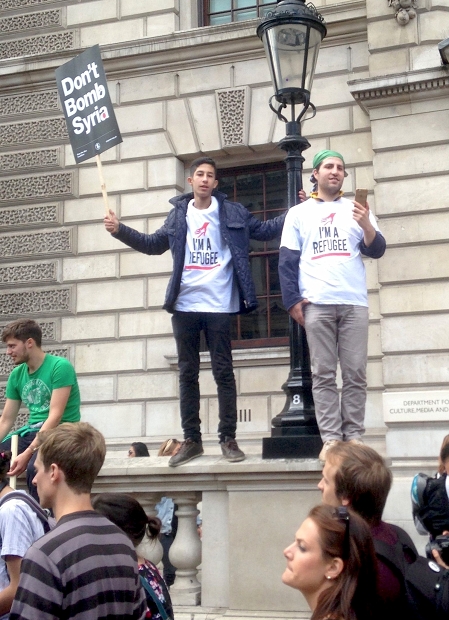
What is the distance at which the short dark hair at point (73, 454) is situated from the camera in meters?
3.10

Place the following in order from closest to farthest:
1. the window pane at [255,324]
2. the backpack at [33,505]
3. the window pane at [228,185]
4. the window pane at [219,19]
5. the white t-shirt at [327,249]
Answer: the backpack at [33,505], the white t-shirt at [327,249], the window pane at [255,324], the window pane at [228,185], the window pane at [219,19]

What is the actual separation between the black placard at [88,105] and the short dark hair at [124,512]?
133 inches

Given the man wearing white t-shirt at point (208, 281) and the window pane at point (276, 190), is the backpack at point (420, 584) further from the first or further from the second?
the window pane at point (276, 190)

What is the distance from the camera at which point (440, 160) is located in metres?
11.3

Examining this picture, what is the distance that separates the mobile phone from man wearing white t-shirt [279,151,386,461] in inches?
1.2

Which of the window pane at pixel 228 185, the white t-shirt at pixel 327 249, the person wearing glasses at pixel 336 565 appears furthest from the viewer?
Answer: the window pane at pixel 228 185

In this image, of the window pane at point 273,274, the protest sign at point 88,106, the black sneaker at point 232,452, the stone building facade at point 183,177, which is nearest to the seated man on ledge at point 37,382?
the black sneaker at point 232,452

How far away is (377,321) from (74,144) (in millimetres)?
6156

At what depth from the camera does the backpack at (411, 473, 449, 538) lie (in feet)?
13.3

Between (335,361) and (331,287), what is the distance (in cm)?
46

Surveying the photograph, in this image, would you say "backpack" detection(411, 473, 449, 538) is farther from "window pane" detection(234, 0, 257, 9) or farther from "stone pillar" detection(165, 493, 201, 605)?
"window pane" detection(234, 0, 257, 9)

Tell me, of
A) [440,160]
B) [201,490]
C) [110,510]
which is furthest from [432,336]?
[110,510]

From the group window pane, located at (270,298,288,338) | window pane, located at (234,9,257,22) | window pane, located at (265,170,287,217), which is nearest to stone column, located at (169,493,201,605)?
window pane, located at (270,298,288,338)

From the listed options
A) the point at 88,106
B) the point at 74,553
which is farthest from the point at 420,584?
the point at 88,106
